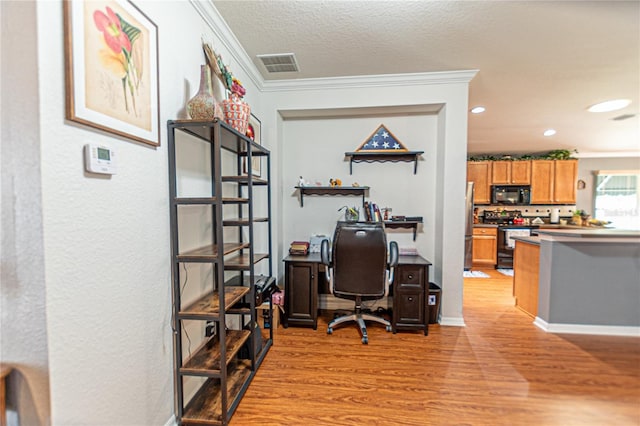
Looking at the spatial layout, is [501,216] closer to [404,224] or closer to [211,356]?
[404,224]

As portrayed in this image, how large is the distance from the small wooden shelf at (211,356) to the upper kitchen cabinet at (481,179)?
17.3ft

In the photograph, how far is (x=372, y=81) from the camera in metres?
2.61

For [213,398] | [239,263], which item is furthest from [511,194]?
[213,398]

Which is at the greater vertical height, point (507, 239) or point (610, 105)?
point (610, 105)

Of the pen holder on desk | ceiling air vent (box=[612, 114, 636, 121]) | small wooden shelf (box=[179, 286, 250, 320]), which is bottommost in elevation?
small wooden shelf (box=[179, 286, 250, 320])

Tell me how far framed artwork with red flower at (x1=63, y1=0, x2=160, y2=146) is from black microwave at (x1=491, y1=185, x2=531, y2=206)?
5833mm

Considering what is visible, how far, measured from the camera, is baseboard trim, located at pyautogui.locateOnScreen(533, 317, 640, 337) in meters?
2.39

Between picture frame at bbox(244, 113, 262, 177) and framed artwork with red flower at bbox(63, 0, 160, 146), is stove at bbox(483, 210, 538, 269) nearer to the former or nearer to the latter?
picture frame at bbox(244, 113, 262, 177)

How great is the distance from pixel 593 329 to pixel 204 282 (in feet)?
11.2

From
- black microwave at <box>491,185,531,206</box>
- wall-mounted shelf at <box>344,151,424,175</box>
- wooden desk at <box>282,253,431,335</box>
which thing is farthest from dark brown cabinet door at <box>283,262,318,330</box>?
black microwave at <box>491,185,531,206</box>

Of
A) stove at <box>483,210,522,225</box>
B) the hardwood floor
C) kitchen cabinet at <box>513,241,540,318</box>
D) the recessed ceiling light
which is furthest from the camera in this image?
stove at <box>483,210,522,225</box>

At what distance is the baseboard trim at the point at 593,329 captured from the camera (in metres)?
2.39

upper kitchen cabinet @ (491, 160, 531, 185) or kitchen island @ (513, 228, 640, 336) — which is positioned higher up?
upper kitchen cabinet @ (491, 160, 531, 185)

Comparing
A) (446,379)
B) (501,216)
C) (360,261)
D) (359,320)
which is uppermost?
(501,216)
